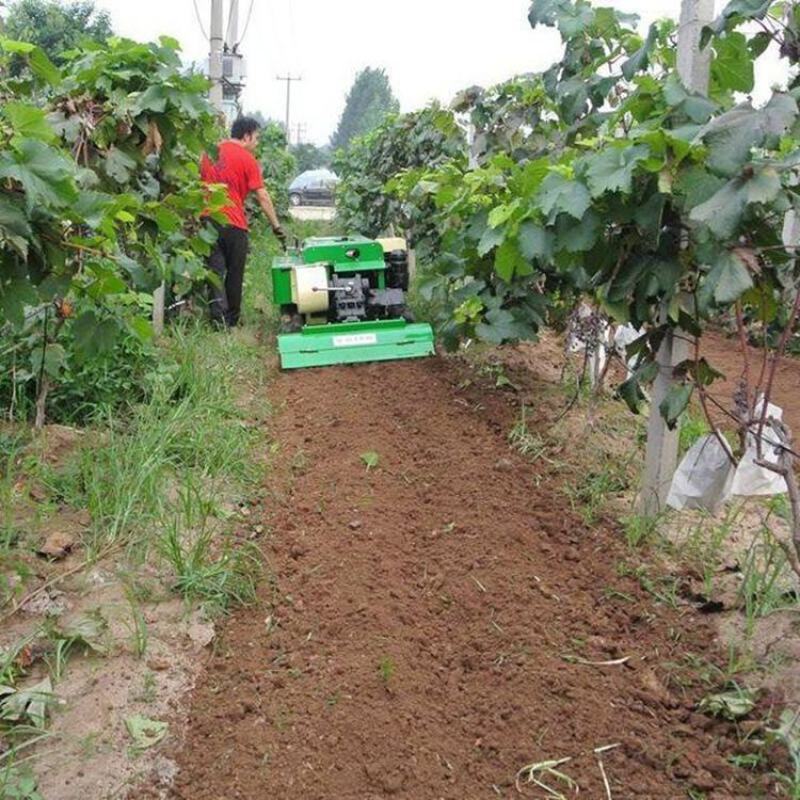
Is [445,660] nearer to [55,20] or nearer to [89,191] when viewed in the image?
[89,191]

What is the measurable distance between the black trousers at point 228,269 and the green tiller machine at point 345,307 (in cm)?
47

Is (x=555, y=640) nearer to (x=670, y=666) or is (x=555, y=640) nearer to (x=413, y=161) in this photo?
(x=670, y=666)

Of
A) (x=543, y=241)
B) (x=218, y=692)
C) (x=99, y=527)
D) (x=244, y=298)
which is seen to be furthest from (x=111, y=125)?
(x=244, y=298)

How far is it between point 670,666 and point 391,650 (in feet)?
2.72

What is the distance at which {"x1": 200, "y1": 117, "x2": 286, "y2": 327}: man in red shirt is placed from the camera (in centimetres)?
727

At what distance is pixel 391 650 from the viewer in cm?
281

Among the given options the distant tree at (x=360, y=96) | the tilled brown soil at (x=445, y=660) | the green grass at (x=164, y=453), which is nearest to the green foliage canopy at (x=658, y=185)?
the tilled brown soil at (x=445, y=660)

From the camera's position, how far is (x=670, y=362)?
338cm

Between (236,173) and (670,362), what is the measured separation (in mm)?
4830

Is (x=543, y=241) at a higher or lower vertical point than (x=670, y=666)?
higher

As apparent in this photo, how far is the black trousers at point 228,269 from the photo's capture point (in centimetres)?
728

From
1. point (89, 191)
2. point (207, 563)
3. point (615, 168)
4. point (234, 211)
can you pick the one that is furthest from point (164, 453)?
point (234, 211)

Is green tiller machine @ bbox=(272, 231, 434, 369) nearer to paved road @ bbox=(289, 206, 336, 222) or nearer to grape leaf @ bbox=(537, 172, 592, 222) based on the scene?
grape leaf @ bbox=(537, 172, 592, 222)

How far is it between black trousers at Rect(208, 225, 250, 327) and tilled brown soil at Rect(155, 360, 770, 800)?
337cm
